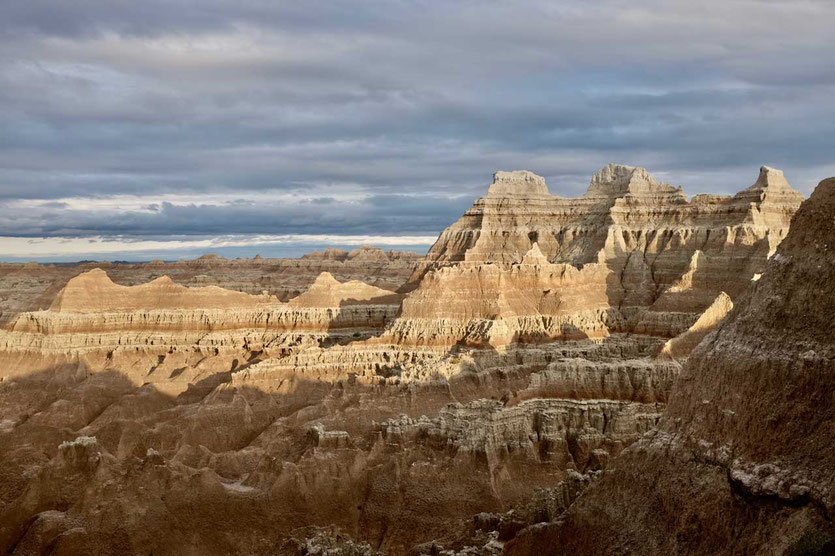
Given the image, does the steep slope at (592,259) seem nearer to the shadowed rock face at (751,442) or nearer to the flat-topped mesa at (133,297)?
the flat-topped mesa at (133,297)

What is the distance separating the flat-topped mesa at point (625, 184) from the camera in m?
93.4

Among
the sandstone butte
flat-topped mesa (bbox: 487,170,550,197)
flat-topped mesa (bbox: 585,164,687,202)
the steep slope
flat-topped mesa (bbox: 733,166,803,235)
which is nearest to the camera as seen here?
the sandstone butte

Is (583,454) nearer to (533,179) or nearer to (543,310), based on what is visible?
(543,310)

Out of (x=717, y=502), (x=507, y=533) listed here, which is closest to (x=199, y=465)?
(x=507, y=533)

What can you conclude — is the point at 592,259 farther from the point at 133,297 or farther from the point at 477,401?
the point at 133,297

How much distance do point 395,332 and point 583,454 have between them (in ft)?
70.5

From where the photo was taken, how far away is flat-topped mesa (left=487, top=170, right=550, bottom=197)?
105250 millimetres

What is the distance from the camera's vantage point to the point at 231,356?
72000 mm

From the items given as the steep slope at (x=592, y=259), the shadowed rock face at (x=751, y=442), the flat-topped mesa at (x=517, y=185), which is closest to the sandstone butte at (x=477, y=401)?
the shadowed rock face at (x=751, y=442)

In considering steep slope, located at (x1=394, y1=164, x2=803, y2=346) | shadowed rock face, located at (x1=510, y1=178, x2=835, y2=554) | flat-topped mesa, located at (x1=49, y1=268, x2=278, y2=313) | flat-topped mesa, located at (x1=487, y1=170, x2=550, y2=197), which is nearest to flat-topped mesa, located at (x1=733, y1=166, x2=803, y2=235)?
steep slope, located at (x1=394, y1=164, x2=803, y2=346)

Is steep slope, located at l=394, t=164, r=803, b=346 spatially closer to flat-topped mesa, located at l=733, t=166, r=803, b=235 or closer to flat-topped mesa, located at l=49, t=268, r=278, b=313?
flat-topped mesa, located at l=733, t=166, r=803, b=235

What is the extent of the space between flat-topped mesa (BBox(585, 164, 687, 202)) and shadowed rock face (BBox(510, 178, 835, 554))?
7002 centimetres

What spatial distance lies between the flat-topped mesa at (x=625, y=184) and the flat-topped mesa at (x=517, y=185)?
6.57m

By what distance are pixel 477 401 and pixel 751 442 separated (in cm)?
2360
